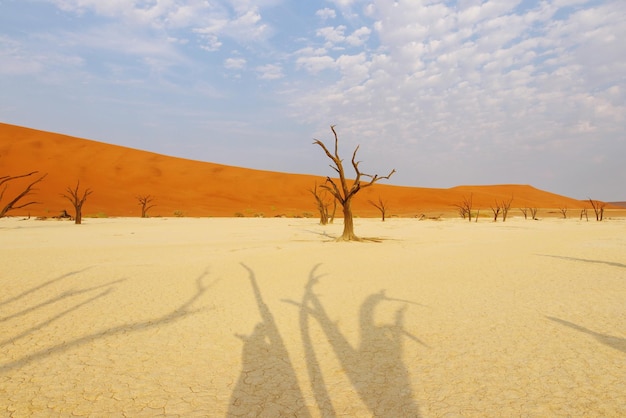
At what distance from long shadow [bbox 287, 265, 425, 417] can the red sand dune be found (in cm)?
3484

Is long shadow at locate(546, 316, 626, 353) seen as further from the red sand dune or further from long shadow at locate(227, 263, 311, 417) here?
the red sand dune

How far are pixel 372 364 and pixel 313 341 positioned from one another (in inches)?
29.9

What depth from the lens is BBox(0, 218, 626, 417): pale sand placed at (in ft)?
8.94

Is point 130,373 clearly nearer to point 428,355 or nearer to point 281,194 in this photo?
point 428,355

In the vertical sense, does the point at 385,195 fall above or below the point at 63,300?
above

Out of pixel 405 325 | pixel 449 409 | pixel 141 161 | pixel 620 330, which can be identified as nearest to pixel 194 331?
pixel 405 325

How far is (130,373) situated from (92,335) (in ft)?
3.95

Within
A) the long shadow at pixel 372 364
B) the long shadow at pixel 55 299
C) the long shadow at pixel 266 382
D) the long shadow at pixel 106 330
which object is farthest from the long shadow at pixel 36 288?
the long shadow at pixel 372 364

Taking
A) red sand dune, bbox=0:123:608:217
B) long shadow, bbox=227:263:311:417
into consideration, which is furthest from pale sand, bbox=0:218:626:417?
red sand dune, bbox=0:123:608:217

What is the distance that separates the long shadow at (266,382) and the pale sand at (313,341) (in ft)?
0.05

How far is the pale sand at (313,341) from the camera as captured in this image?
2.72 m

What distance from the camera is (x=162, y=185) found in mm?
52344

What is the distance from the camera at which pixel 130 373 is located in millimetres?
3180

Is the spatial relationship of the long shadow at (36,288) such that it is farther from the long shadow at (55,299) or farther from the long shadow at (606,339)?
the long shadow at (606,339)
